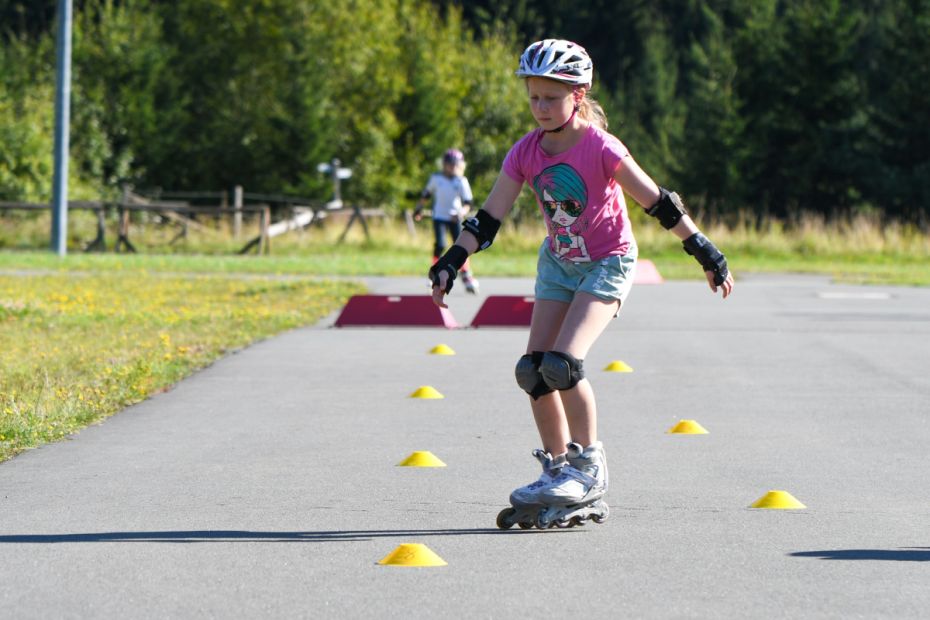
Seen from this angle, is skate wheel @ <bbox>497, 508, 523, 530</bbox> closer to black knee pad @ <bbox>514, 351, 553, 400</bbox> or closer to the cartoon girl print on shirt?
black knee pad @ <bbox>514, 351, 553, 400</bbox>

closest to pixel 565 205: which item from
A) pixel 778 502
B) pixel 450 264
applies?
pixel 450 264

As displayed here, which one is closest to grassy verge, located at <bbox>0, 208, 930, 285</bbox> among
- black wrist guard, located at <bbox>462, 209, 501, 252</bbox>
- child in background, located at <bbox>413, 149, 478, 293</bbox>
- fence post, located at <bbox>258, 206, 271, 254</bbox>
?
fence post, located at <bbox>258, 206, 271, 254</bbox>

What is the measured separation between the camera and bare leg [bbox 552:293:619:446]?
6051 mm

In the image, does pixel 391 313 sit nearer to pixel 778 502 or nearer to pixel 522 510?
pixel 778 502

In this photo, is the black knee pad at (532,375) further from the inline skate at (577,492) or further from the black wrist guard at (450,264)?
the black wrist guard at (450,264)

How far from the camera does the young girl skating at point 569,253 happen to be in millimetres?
5934

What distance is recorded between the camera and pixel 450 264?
237 inches

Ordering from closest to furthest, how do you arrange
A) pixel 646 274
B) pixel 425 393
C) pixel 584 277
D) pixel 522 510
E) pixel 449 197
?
pixel 522 510, pixel 584 277, pixel 425 393, pixel 449 197, pixel 646 274

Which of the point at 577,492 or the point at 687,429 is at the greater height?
the point at 577,492

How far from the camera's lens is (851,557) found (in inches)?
212

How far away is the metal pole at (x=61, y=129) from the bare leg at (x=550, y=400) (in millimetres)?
23323

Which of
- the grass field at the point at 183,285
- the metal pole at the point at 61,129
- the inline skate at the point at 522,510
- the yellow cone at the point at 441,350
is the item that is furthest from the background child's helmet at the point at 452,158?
the inline skate at the point at 522,510

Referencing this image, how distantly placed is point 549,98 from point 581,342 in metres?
0.89

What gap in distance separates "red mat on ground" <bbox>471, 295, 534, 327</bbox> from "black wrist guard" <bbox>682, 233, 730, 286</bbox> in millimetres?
9116
